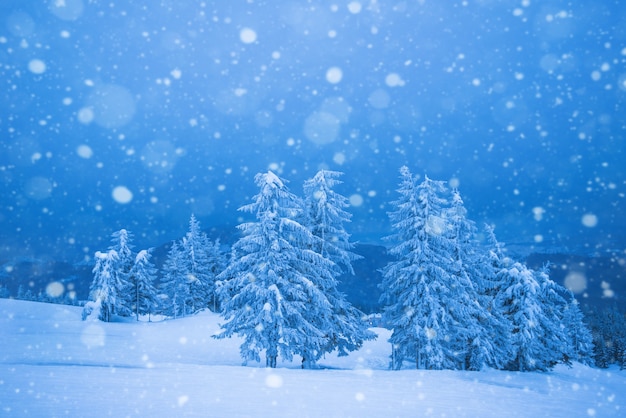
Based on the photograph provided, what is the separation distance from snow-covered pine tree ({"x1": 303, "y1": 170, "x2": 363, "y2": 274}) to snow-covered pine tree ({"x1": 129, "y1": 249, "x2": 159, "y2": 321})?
121 feet

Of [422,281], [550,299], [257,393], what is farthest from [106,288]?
[550,299]

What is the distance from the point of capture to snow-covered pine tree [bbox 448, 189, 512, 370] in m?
20.9

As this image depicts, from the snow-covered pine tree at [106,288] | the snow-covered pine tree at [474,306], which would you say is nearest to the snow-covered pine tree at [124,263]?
the snow-covered pine tree at [106,288]

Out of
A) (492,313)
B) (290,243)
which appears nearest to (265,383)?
(290,243)

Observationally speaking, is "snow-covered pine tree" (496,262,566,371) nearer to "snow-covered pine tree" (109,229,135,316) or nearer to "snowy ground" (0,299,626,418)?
"snowy ground" (0,299,626,418)

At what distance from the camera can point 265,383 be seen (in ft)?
39.0

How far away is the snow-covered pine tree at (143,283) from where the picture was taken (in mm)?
50375

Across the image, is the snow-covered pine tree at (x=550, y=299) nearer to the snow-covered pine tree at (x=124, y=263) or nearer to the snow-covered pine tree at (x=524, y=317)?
the snow-covered pine tree at (x=524, y=317)

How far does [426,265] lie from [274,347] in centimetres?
868

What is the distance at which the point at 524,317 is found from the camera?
24.1 metres

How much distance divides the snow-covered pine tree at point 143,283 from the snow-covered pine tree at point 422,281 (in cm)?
3943

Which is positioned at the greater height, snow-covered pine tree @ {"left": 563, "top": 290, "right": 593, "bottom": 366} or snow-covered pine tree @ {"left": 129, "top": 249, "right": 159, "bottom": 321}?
snow-covered pine tree @ {"left": 129, "top": 249, "right": 159, "bottom": 321}

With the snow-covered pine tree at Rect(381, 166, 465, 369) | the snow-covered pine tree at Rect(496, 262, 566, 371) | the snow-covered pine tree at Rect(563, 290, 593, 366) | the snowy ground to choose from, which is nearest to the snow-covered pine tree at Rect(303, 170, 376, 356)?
the snow-covered pine tree at Rect(381, 166, 465, 369)

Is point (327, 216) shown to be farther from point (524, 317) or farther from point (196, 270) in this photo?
point (196, 270)
